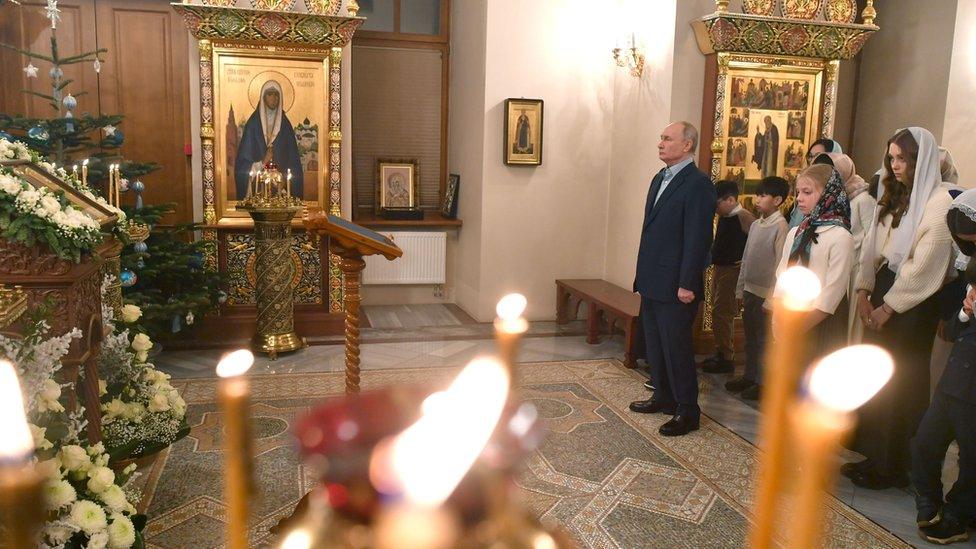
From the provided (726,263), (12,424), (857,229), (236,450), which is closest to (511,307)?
(236,450)

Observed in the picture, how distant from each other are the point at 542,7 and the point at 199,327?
4383 mm

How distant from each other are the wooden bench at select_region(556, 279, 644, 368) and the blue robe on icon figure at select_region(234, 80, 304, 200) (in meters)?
2.85

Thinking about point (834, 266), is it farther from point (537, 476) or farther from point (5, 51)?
point (5, 51)

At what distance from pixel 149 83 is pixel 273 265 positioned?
2408mm

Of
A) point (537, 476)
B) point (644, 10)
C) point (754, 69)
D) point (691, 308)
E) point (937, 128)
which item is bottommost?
point (537, 476)

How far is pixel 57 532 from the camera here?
2.49 meters

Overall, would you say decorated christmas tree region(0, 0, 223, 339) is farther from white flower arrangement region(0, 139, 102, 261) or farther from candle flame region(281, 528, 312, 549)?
candle flame region(281, 528, 312, 549)

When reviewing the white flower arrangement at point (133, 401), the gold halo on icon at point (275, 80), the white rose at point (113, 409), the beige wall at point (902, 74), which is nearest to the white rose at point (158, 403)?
the white flower arrangement at point (133, 401)

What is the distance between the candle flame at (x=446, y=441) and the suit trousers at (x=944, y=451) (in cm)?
312

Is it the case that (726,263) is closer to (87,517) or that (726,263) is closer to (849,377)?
(87,517)

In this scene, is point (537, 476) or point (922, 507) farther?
point (537, 476)

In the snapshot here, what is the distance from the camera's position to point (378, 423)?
3.06 feet

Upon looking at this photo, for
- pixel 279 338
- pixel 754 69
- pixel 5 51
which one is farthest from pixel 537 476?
pixel 5 51

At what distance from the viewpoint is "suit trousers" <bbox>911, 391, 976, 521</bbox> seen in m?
3.27
